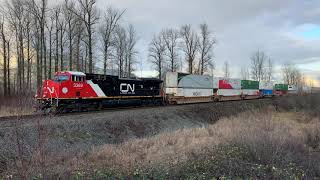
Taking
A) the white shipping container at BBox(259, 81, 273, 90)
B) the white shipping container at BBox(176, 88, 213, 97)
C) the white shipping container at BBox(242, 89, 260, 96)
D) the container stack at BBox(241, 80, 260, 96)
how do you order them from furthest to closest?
the white shipping container at BBox(259, 81, 273, 90)
the white shipping container at BBox(242, 89, 260, 96)
the container stack at BBox(241, 80, 260, 96)
the white shipping container at BBox(176, 88, 213, 97)

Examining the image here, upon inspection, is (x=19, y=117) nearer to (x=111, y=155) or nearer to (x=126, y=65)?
(x=111, y=155)

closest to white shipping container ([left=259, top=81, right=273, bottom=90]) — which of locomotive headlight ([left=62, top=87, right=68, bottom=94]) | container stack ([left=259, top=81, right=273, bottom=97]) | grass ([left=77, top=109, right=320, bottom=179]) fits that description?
container stack ([left=259, top=81, right=273, bottom=97])

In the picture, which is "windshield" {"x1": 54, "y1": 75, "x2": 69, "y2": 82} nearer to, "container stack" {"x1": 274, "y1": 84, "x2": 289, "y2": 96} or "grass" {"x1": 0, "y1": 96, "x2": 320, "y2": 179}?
"grass" {"x1": 0, "y1": 96, "x2": 320, "y2": 179}

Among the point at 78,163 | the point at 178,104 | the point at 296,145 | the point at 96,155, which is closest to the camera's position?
the point at 78,163

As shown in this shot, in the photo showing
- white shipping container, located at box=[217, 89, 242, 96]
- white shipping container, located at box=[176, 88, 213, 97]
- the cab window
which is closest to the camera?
the cab window

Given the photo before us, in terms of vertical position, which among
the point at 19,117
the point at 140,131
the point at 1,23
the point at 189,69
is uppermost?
the point at 1,23

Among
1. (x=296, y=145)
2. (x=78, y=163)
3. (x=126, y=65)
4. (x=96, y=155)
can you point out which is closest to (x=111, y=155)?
(x=96, y=155)

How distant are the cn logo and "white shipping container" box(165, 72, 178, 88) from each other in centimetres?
719

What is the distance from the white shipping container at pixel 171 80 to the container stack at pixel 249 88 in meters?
18.5

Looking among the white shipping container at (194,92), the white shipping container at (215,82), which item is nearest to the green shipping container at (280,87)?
the white shipping container at (215,82)

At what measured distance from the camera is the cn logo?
2870 centimetres

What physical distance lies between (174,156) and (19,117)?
615 centimetres

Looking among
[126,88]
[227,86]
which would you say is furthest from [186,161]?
[227,86]

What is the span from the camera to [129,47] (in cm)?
7162
